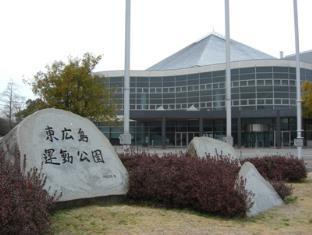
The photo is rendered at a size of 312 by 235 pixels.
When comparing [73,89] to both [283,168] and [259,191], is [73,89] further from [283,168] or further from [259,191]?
[259,191]

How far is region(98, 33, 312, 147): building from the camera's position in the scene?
5850 centimetres

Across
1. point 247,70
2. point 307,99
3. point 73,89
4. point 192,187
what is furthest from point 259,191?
point 247,70

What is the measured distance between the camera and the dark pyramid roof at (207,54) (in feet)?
253

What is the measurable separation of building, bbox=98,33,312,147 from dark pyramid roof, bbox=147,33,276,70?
29.5 ft

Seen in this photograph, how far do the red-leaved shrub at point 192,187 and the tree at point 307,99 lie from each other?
4728 centimetres

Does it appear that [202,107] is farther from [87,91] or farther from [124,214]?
[124,214]

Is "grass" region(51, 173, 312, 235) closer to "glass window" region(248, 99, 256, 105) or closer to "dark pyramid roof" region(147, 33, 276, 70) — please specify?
"glass window" region(248, 99, 256, 105)

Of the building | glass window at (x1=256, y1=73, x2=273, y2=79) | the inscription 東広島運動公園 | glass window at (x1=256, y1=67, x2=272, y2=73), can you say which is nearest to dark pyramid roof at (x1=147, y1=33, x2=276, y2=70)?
the building

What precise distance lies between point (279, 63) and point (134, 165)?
177 feet

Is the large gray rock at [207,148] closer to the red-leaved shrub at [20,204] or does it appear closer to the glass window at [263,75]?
the red-leaved shrub at [20,204]

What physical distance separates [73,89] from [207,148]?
54.9ft

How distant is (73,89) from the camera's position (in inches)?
1156

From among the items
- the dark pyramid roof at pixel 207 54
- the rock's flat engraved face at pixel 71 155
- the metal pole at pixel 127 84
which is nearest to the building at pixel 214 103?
the dark pyramid roof at pixel 207 54

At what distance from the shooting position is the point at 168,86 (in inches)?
2707
